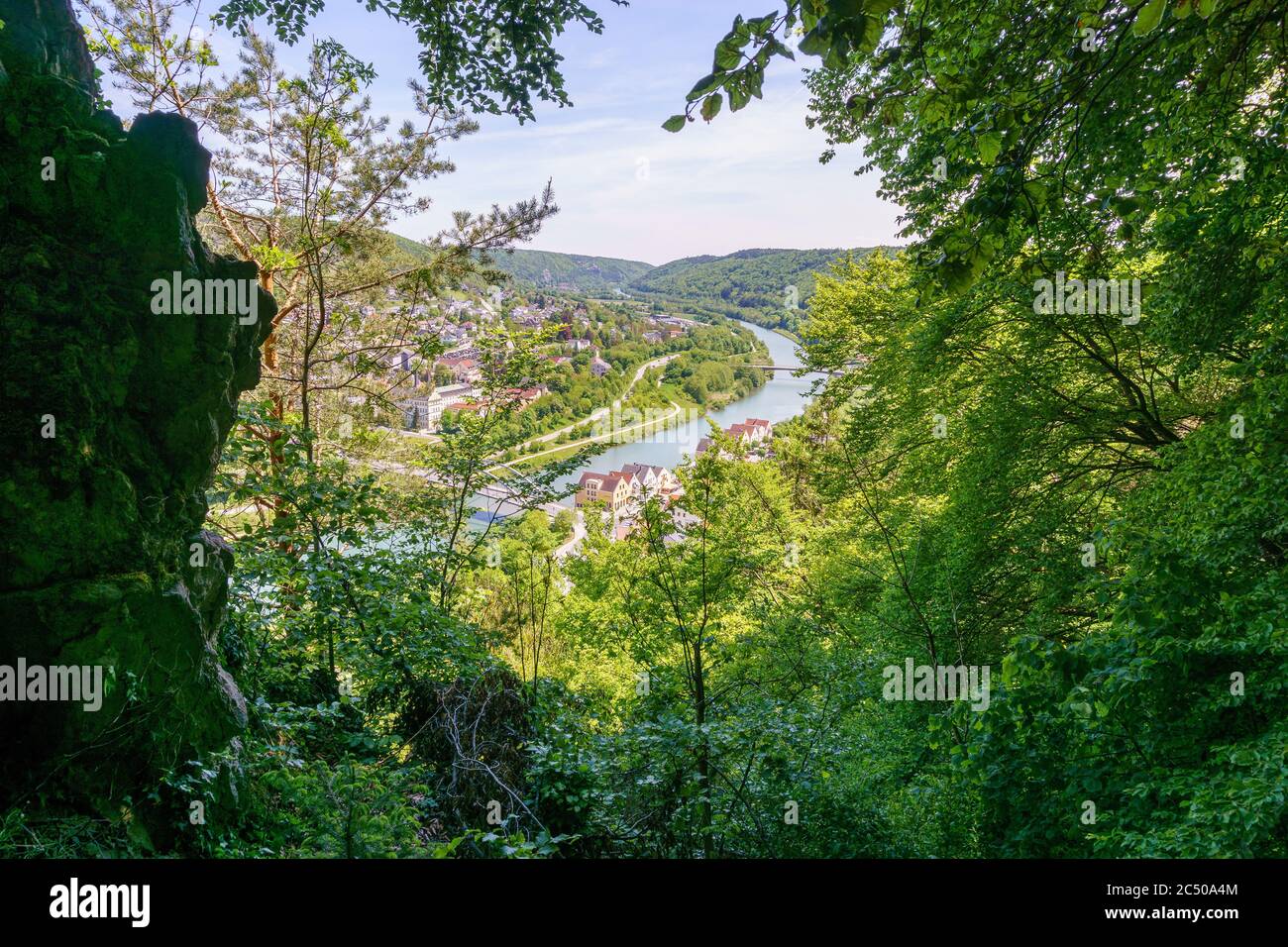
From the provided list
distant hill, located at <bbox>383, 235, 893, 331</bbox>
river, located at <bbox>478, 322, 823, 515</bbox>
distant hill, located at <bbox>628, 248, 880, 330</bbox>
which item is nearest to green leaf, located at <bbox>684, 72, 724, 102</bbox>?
river, located at <bbox>478, 322, 823, 515</bbox>

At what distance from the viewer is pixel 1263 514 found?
423cm

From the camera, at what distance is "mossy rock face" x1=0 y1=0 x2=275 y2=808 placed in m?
2.74

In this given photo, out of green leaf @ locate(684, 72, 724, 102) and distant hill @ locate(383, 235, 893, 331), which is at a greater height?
distant hill @ locate(383, 235, 893, 331)

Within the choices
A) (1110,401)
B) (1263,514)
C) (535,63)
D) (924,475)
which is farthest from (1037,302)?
(535,63)

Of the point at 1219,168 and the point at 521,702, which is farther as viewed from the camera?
the point at 1219,168

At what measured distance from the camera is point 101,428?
3.14 meters

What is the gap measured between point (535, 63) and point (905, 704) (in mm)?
8462

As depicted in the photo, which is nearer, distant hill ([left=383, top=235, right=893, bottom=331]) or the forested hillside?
the forested hillside

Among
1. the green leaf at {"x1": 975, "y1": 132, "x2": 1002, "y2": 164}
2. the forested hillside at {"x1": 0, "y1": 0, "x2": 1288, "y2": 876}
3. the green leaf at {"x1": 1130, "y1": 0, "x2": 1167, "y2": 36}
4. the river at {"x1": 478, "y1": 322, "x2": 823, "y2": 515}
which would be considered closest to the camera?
the green leaf at {"x1": 1130, "y1": 0, "x2": 1167, "y2": 36}

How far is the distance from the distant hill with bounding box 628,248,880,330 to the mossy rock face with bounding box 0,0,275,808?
37298 mm

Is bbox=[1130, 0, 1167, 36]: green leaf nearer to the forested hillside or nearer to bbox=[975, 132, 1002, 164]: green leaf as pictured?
the forested hillside

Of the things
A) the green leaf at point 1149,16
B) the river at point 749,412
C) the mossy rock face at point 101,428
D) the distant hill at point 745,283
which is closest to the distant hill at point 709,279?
the distant hill at point 745,283

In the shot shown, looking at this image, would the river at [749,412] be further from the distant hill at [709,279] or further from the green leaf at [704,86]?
the green leaf at [704,86]
